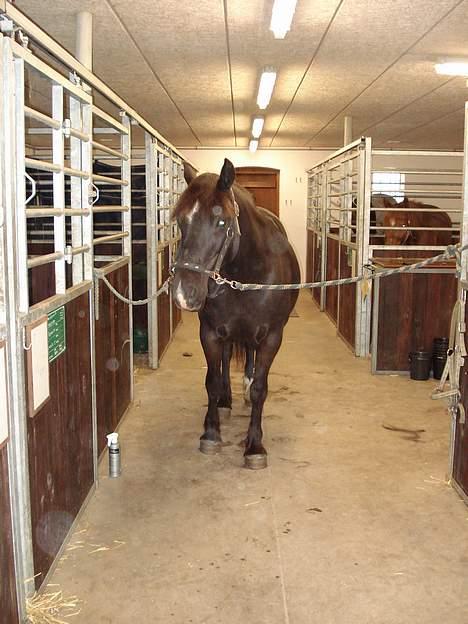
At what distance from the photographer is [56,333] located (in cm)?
221

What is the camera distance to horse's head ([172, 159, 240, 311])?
8.57 ft

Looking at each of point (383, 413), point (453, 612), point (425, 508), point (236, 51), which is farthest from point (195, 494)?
point (236, 51)

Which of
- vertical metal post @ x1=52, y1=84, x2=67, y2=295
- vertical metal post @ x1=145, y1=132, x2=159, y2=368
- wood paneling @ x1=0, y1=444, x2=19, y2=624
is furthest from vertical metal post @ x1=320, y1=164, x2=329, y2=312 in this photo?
wood paneling @ x1=0, y1=444, x2=19, y2=624

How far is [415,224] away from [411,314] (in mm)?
2932

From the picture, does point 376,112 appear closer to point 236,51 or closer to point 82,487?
point 236,51

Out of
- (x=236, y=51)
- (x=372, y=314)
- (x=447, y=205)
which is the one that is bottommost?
(x=372, y=314)

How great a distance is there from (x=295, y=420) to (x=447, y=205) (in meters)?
9.81

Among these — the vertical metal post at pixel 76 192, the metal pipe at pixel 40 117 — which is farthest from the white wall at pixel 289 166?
the metal pipe at pixel 40 117

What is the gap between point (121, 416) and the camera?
148 inches

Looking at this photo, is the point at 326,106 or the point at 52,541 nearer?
the point at 52,541

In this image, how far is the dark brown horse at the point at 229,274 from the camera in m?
2.64

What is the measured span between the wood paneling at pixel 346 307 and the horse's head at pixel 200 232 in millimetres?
3253

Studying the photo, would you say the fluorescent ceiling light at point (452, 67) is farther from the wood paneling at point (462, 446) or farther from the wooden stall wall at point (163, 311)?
the wood paneling at point (462, 446)

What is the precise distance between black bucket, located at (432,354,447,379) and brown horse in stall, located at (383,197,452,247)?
2.20m
